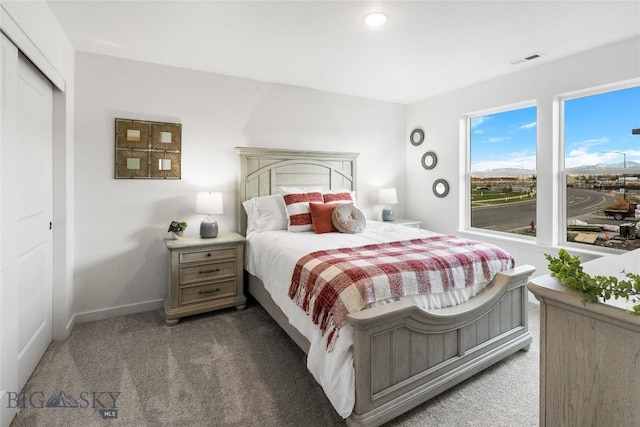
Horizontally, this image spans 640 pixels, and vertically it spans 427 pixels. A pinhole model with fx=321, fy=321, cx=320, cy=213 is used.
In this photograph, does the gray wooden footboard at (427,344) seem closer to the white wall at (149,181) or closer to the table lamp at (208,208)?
the table lamp at (208,208)

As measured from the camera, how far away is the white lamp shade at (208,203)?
3.08m

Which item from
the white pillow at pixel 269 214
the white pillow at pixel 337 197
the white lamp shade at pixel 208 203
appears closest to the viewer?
the white lamp shade at pixel 208 203

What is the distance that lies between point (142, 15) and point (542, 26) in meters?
2.97

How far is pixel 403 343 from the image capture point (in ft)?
5.73

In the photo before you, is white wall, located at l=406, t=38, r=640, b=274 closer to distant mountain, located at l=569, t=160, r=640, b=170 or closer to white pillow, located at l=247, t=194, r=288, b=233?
distant mountain, located at l=569, t=160, r=640, b=170

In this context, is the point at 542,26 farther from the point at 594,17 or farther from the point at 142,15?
the point at 142,15

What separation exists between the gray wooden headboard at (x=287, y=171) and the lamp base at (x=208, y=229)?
37 centimetres

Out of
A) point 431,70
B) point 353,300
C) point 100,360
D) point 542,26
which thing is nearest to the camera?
point 353,300

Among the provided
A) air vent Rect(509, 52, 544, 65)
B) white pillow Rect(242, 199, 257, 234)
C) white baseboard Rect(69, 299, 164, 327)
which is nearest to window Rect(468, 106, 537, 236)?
air vent Rect(509, 52, 544, 65)

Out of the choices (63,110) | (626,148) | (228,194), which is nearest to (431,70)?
(626,148)

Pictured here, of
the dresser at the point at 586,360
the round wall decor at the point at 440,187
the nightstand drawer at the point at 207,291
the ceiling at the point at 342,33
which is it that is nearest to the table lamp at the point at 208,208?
the nightstand drawer at the point at 207,291

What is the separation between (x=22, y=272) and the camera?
1.98 m

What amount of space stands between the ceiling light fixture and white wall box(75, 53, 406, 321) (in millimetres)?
1605

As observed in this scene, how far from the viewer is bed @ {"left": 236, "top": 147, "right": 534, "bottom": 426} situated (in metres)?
1.60
